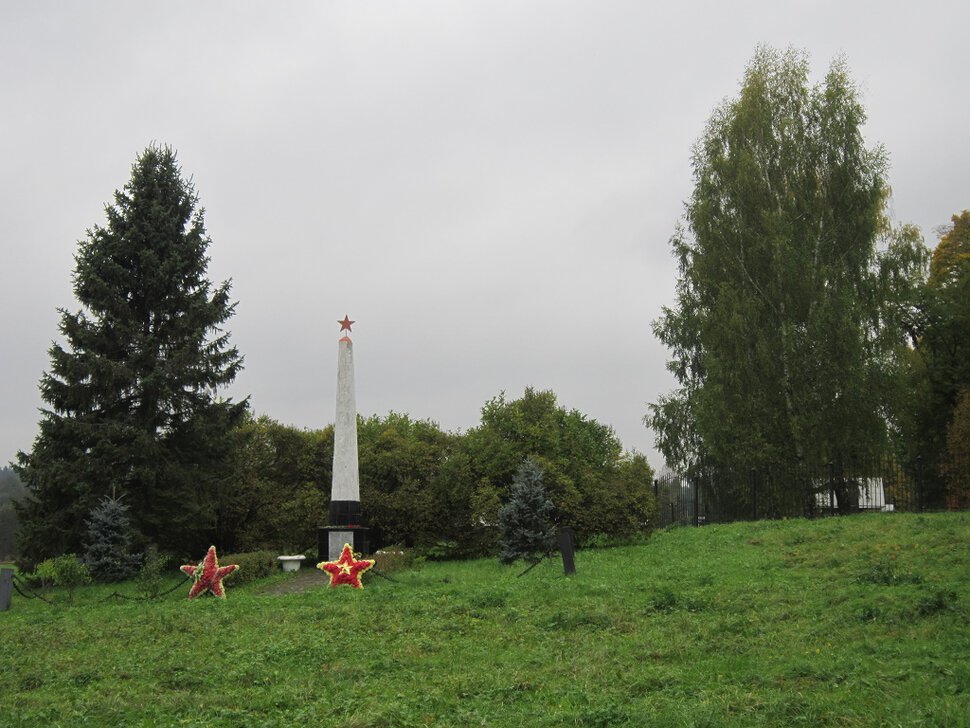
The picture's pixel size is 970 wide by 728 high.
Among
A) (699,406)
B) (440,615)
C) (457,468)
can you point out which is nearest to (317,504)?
(457,468)

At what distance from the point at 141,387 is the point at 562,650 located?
18.2m

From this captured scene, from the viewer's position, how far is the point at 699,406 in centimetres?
2753

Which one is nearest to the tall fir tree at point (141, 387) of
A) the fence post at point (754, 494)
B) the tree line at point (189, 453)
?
the tree line at point (189, 453)

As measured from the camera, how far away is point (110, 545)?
21484mm

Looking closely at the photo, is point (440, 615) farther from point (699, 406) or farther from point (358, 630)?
point (699, 406)

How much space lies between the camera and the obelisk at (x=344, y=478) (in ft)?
76.2

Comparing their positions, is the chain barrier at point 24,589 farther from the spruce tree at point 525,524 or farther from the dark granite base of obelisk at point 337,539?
the spruce tree at point 525,524

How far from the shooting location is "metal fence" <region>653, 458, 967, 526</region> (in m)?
24.7

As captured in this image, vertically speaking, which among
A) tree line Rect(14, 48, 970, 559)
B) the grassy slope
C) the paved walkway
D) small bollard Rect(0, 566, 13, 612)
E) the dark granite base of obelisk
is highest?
tree line Rect(14, 48, 970, 559)

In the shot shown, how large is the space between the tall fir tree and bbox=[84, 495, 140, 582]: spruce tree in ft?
3.47

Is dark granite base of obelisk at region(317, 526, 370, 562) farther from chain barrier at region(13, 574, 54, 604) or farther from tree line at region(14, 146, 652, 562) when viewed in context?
chain barrier at region(13, 574, 54, 604)

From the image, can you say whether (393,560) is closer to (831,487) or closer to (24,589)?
(24,589)

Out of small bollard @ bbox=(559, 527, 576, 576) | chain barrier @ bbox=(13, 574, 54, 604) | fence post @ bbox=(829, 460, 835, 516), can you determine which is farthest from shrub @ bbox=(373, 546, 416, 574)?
fence post @ bbox=(829, 460, 835, 516)

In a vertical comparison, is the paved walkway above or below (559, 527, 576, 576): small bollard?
below
